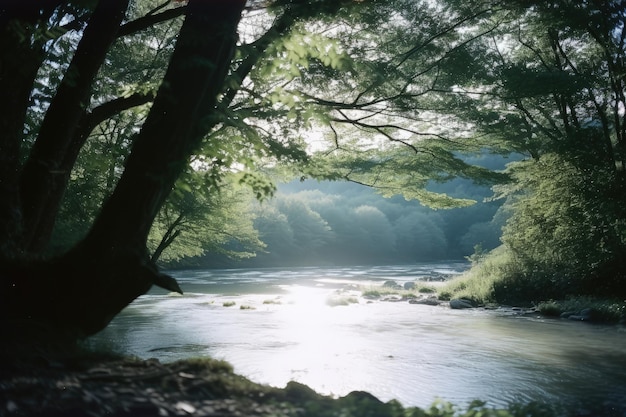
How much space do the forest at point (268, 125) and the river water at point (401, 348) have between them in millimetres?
2031

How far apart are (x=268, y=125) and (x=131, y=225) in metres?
3.92

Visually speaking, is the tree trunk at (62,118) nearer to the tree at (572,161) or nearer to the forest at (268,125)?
the forest at (268,125)

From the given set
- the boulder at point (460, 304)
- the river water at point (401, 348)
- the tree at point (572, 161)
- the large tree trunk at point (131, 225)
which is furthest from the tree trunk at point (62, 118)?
the boulder at point (460, 304)

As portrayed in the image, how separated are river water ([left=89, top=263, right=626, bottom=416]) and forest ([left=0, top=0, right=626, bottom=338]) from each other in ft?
6.66

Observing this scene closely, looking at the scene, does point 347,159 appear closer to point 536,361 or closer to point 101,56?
point 536,361

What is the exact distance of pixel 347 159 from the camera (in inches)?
460

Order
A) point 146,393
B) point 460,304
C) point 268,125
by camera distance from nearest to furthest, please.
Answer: point 146,393, point 268,125, point 460,304

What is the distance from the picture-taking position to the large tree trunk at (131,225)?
12.6ft

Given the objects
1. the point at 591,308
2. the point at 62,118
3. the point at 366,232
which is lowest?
the point at 591,308

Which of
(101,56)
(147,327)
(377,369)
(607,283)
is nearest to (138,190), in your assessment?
(101,56)

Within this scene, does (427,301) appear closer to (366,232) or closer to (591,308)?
(591,308)

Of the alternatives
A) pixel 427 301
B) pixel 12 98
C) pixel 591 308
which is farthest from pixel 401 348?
pixel 427 301

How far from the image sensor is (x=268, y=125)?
7414mm

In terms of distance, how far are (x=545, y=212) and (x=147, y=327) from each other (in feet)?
48.0
